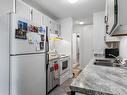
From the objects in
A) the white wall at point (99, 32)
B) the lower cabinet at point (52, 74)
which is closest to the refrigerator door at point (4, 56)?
the lower cabinet at point (52, 74)

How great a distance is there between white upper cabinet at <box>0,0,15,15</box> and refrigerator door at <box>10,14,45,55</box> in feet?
2.00

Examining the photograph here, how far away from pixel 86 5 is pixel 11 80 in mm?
2820

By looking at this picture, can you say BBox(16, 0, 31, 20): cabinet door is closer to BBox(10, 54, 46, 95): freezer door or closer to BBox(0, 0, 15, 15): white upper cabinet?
BBox(0, 0, 15, 15): white upper cabinet

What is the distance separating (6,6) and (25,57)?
114 cm

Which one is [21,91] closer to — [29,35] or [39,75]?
[39,75]

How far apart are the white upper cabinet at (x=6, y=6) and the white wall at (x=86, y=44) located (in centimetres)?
396

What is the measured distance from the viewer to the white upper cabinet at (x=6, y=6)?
1.94m

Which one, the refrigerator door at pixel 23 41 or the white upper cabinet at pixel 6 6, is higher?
the white upper cabinet at pixel 6 6

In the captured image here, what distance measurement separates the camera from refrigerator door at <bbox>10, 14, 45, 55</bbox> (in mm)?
1510

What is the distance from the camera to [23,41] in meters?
1.66

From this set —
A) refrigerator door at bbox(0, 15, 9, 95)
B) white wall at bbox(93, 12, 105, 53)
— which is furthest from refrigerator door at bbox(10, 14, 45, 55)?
white wall at bbox(93, 12, 105, 53)

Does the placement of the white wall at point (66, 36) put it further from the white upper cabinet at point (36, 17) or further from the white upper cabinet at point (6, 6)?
the white upper cabinet at point (6, 6)

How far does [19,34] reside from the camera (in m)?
1.59

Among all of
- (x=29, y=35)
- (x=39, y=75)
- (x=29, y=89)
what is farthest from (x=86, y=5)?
(x=29, y=89)
